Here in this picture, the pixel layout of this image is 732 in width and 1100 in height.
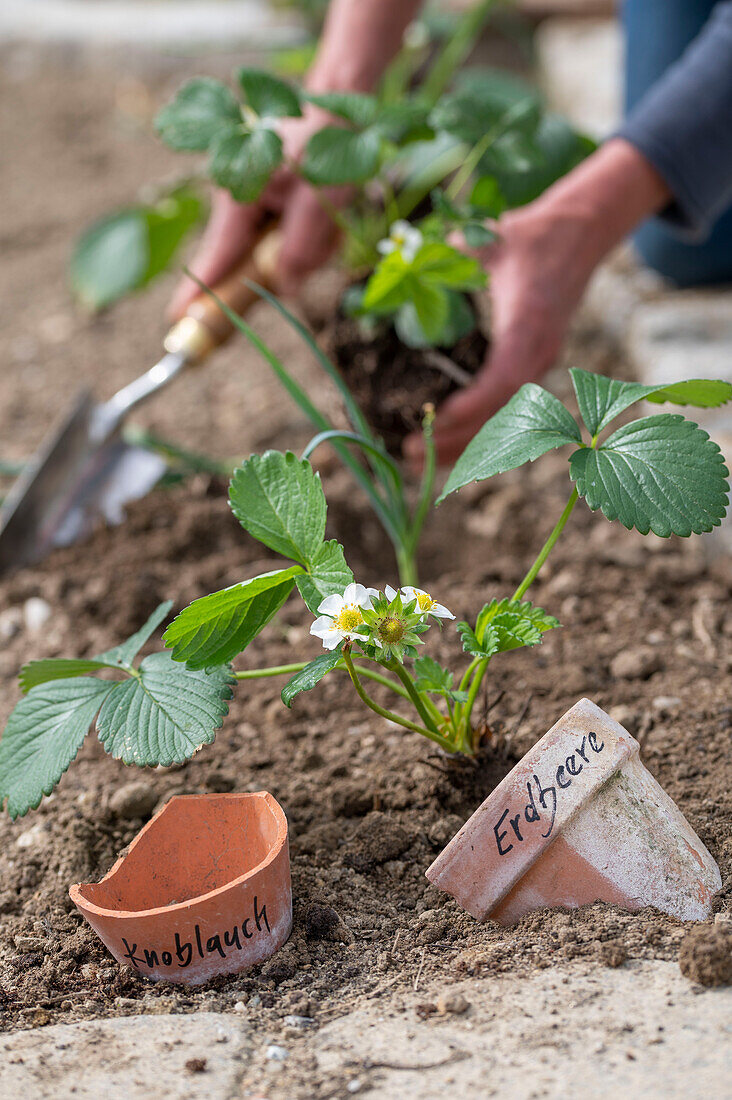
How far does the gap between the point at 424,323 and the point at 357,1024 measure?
3.01 feet

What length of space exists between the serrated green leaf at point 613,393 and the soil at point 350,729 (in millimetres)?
280

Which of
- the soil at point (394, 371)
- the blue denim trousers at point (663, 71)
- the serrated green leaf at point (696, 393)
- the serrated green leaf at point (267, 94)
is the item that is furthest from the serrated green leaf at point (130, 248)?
the serrated green leaf at point (696, 393)

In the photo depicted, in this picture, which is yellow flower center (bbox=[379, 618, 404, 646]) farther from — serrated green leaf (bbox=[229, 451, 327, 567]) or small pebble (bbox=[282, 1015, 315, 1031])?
small pebble (bbox=[282, 1015, 315, 1031])

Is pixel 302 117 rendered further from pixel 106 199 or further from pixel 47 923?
pixel 106 199

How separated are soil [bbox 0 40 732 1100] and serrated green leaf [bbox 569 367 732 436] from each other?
0.92 ft

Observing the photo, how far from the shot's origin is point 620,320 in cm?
211

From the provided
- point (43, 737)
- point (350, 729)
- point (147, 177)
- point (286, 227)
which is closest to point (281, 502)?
point (43, 737)

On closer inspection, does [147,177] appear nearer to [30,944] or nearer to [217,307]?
[217,307]

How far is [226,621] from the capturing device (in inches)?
34.1

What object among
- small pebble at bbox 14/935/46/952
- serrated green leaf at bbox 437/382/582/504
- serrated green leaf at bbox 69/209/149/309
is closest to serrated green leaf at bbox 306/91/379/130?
serrated green leaf at bbox 437/382/582/504

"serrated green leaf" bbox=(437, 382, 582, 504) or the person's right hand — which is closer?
"serrated green leaf" bbox=(437, 382, 582, 504)

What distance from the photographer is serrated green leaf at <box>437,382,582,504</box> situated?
34.5 inches

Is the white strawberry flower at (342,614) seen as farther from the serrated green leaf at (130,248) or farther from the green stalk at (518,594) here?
the serrated green leaf at (130,248)

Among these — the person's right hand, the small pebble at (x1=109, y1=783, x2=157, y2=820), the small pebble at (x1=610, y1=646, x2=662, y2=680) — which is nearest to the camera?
the small pebble at (x1=109, y1=783, x2=157, y2=820)
